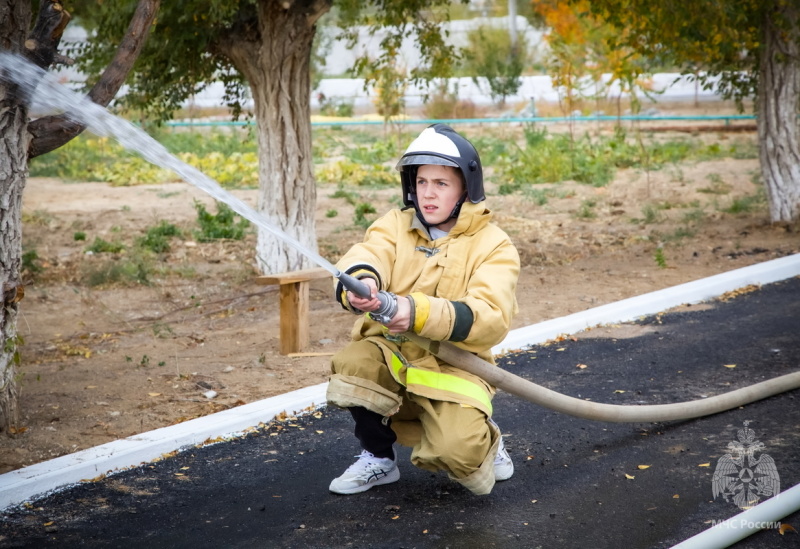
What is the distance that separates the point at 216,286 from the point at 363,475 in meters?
4.71

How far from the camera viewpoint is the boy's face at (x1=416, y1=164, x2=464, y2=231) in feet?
11.4

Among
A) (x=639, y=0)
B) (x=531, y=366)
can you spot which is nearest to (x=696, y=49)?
(x=639, y=0)

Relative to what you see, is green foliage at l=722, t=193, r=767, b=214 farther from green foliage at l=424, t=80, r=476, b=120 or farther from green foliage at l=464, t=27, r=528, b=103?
green foliage at l=464, t=27, r=528, b=103

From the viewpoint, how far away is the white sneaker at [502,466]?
12.5 feet

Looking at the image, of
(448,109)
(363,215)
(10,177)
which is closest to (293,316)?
(10,177)

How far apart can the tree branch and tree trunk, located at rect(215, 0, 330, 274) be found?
3124 mm

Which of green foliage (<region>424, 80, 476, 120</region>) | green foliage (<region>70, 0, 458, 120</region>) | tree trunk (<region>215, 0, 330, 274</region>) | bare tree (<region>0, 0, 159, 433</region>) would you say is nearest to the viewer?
bare tree (<region>0, 0, 159, 433</region>)

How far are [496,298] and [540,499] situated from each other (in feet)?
3.01

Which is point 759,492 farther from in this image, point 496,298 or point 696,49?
point 696,49

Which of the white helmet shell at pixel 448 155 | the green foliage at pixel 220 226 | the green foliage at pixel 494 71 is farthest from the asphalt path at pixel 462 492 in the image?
the green foliage at pixel 494 71

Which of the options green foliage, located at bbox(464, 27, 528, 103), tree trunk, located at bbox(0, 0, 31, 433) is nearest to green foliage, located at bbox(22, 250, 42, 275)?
tree trunk, located at bbox(0, 0, 31, 433)

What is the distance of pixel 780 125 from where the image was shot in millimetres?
9508

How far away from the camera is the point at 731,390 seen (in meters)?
4.95

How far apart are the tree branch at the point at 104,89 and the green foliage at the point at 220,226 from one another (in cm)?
554
